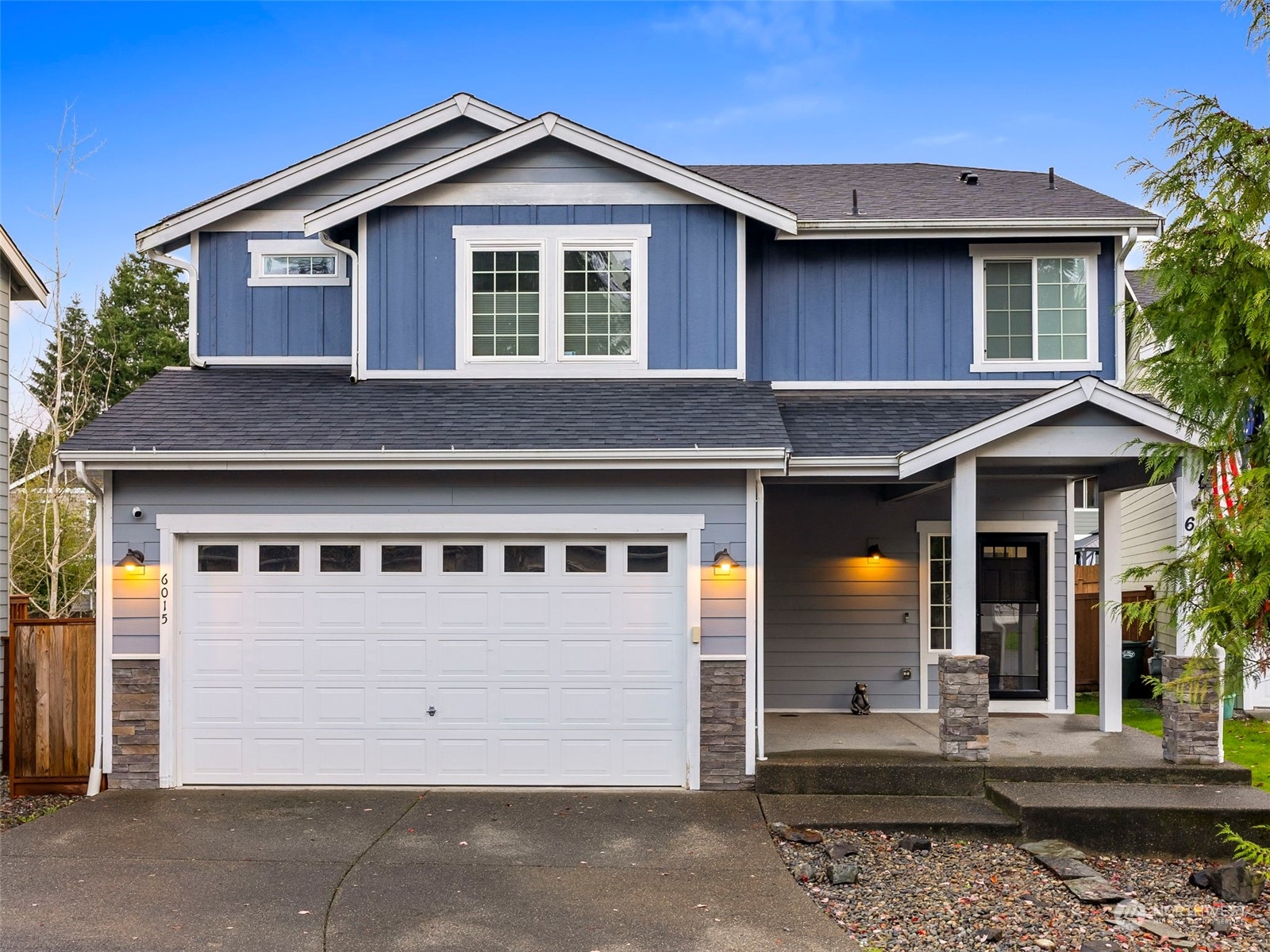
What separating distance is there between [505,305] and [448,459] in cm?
216

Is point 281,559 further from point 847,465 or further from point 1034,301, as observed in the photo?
point 1034,301

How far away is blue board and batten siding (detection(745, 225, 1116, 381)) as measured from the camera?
9.98 metres

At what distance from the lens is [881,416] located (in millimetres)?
9180

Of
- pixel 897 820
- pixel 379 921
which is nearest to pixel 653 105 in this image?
pixel 897 820

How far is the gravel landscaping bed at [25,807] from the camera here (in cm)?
748

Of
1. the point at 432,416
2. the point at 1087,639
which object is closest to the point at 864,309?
the point at 432,416

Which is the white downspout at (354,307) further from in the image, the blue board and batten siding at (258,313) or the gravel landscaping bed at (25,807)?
the gravel landscaping bed at (25,807)

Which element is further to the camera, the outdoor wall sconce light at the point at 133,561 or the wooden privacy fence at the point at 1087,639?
the wooden privacy fence at the point at 1087,639

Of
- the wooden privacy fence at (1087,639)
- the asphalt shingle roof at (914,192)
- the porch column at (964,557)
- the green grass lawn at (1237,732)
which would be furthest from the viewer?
the wooden privacy fence at (1087,639)

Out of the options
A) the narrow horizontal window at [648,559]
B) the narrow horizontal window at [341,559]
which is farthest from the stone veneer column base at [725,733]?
the narrow horizontal window at [341,559]

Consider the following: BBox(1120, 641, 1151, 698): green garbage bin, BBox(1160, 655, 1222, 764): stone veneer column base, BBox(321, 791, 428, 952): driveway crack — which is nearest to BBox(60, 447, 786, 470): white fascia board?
BBox(321, 791, 428, 952): driveway crack

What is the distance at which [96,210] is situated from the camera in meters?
14.9

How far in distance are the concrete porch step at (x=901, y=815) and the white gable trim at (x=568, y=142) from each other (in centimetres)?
535

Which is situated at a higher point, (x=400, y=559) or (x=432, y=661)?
(x=400, y=559)
